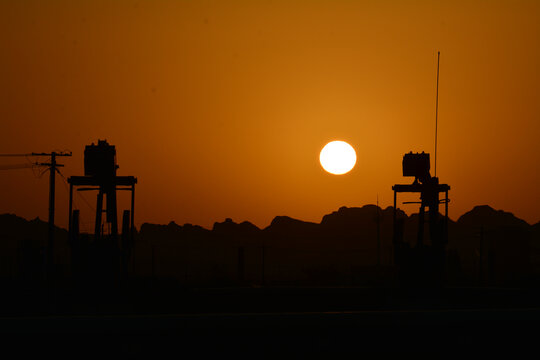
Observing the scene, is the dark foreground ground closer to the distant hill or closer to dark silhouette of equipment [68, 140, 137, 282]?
dark silhouette of equipment [68, 140, 137, 282]

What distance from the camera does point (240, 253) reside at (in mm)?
33469

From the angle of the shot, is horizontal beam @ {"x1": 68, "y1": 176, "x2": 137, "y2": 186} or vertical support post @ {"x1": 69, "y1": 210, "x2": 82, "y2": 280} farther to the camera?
horizontal beam @ {"x1": 68, "y1": 176, "x2": 137, "y2": 186}

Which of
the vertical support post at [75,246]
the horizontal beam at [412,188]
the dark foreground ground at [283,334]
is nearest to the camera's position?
the dark foreground ground at [283,334]

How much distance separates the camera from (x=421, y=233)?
1078 inches

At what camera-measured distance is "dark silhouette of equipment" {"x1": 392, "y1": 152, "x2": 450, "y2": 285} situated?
24922mm

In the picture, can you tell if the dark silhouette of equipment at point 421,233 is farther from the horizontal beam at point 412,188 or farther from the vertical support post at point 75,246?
the vertical support post at point 75,246

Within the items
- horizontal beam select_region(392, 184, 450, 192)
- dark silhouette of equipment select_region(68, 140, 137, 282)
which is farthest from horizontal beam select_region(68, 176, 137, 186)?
horizontal beam select_region(392, 184, 450, 192)

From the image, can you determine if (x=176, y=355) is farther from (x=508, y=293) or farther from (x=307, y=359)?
(x=508, y=293)

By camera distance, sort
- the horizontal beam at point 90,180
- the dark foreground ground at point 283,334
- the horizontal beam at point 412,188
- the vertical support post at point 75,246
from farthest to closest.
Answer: the horizontal beam at point 412,188, the horizontal beam at point 90,180, the vertical support post at point 75,246, the dark foreground ground at point 283,334

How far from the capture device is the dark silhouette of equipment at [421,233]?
2492cm

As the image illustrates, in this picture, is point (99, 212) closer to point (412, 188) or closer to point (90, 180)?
point (90, 180)

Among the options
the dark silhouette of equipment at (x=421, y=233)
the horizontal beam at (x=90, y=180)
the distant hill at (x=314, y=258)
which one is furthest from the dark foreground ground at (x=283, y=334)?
the distant hill at (x=314, y=258)

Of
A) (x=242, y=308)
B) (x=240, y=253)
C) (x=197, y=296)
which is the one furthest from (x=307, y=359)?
(x=240, y=253)

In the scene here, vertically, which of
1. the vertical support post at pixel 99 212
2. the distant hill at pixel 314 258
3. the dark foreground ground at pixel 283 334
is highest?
the vertical support post at pixel 99 212
